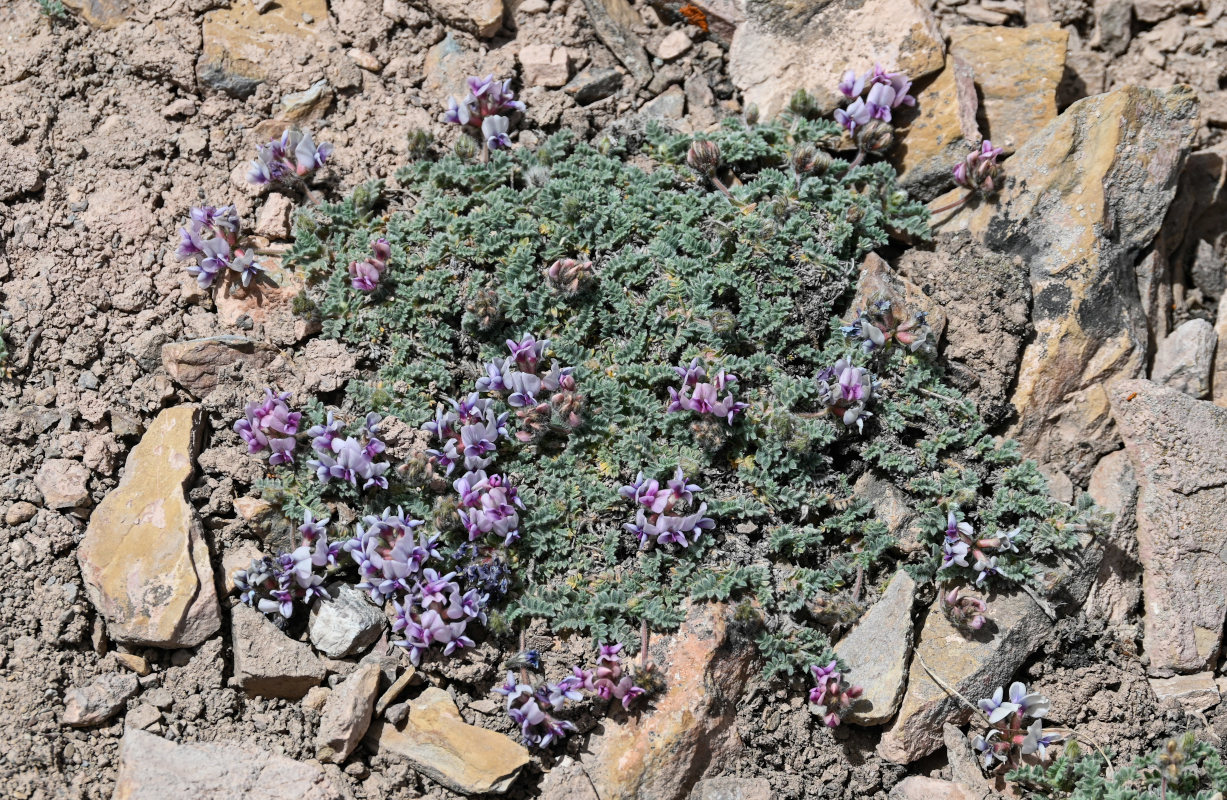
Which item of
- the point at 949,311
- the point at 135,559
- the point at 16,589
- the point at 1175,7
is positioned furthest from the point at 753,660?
the point at 1175,7

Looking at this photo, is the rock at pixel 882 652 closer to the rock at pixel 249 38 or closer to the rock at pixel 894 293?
the rock at pixel 894 293

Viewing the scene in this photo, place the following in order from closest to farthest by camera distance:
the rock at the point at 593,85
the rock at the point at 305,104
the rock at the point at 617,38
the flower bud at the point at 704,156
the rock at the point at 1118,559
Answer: the rock at the point at 1118,559, the flower bud at the point at 704,156, the rock at the point at 305,104, the rock at the point at 593,85, the rock at the point at 617,38

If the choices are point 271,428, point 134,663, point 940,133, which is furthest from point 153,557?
point 940,133

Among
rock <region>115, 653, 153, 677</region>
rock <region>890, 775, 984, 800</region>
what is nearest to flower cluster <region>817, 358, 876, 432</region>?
rock <region>890, 775, 984, 800</region>

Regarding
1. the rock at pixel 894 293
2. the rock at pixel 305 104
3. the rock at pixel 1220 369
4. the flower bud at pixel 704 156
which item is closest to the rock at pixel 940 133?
the rock at pixel 894 293

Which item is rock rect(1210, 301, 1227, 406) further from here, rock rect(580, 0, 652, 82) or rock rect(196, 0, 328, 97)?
rock rect(196, 0, 328, 97)

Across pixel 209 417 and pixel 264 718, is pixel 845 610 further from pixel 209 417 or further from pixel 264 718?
pixel 209 417

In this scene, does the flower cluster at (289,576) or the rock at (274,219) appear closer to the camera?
the flower cluster at (289,576)
